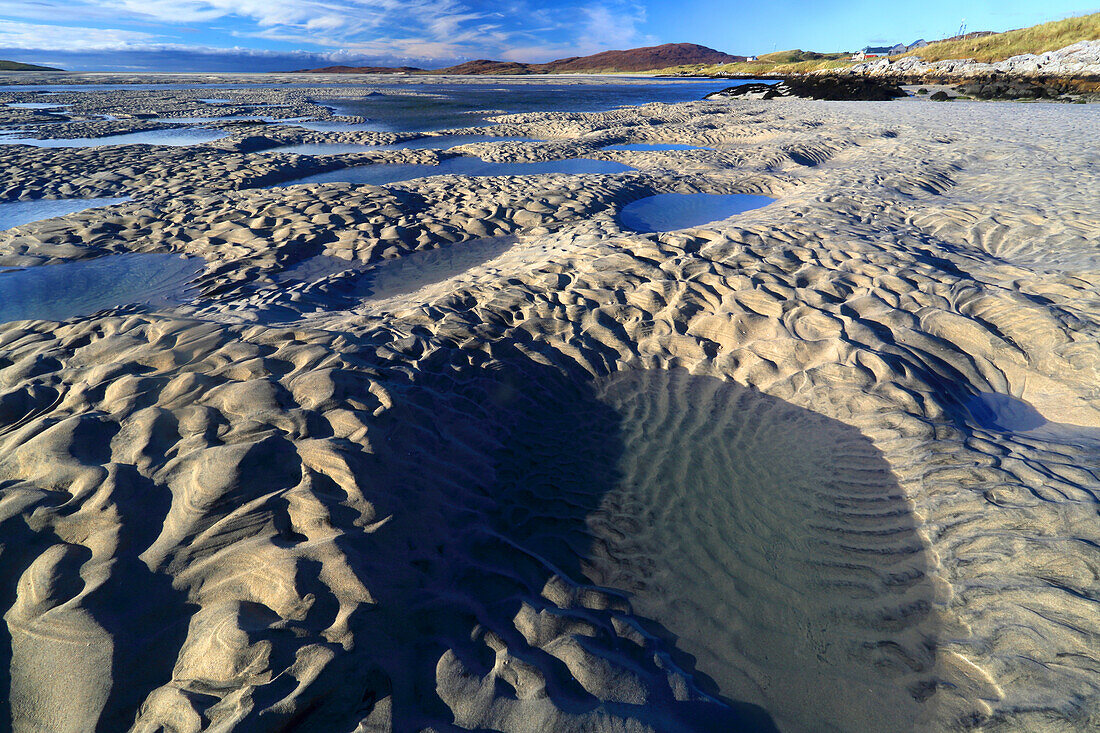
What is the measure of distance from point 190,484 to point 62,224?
888cm

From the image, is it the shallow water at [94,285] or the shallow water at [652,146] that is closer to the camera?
the shallow water at [94,285]

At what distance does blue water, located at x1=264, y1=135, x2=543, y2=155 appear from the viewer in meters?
15.4

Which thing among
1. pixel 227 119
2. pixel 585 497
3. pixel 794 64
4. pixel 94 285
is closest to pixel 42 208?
pixel 94 285

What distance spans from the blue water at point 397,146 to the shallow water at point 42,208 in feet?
20.1

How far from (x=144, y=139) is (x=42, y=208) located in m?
9.85

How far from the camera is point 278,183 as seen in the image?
1165cm

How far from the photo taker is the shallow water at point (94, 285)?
237 inches

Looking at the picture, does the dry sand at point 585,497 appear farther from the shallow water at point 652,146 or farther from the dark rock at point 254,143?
the dark rock at point 254,143

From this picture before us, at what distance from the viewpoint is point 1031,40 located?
1288 inches

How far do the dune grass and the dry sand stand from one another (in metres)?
39.3

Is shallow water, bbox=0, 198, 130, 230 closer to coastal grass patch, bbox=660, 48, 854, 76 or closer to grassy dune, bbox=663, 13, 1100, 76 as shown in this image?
grassy dune, bbox=663, 13, 1100, 76

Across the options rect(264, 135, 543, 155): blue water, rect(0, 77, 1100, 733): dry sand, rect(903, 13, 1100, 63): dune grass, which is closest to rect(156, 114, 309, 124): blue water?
rect(264, 135, 543, 155): blue water

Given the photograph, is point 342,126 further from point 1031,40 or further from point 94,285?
point 1031,40

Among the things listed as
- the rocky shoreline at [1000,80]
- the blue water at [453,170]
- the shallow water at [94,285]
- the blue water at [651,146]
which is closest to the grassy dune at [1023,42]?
the rocky shoreline at [1000,80]
